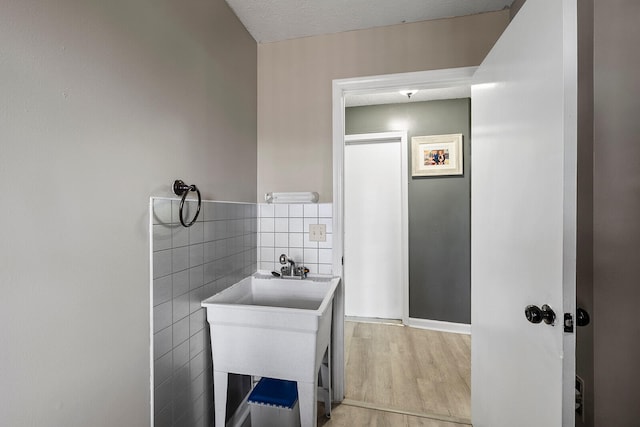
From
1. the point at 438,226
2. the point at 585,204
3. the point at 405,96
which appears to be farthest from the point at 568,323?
the point at 405,96

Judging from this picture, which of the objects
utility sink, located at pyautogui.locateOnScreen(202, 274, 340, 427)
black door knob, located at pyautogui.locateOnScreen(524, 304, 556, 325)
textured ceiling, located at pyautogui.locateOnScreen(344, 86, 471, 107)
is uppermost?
textured ceiling, located at pyautogui.locateOnScreen(344, 86, 471, 107)

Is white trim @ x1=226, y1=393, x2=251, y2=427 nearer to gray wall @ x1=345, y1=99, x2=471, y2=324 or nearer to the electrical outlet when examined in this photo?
the electrical outlet

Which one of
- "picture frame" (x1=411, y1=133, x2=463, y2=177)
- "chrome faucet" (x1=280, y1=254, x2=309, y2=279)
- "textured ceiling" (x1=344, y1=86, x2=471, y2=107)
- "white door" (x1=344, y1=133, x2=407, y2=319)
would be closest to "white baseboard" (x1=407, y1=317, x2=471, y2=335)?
"white door" (x1=344, y1=133, x2=407, y2=319)

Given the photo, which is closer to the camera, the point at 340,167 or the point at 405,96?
the point at 340,167

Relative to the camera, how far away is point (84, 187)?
0.77m

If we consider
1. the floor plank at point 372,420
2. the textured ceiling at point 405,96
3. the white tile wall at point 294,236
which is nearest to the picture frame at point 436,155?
the textured ceiling at point 405,96

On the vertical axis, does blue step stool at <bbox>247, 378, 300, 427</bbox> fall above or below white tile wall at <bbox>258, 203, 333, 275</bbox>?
below

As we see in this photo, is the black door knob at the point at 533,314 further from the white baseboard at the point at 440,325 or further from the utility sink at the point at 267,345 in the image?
the white baseboard at the point at 440,325

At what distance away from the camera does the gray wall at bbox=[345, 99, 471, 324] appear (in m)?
2.69

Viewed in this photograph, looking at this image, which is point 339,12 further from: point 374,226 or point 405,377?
point 405,377

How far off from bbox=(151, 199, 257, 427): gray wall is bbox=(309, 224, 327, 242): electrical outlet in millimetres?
483

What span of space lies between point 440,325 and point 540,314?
206 cm

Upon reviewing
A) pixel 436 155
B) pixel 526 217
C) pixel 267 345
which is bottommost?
pixel 267 345

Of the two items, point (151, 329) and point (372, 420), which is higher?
point (151, 329)
